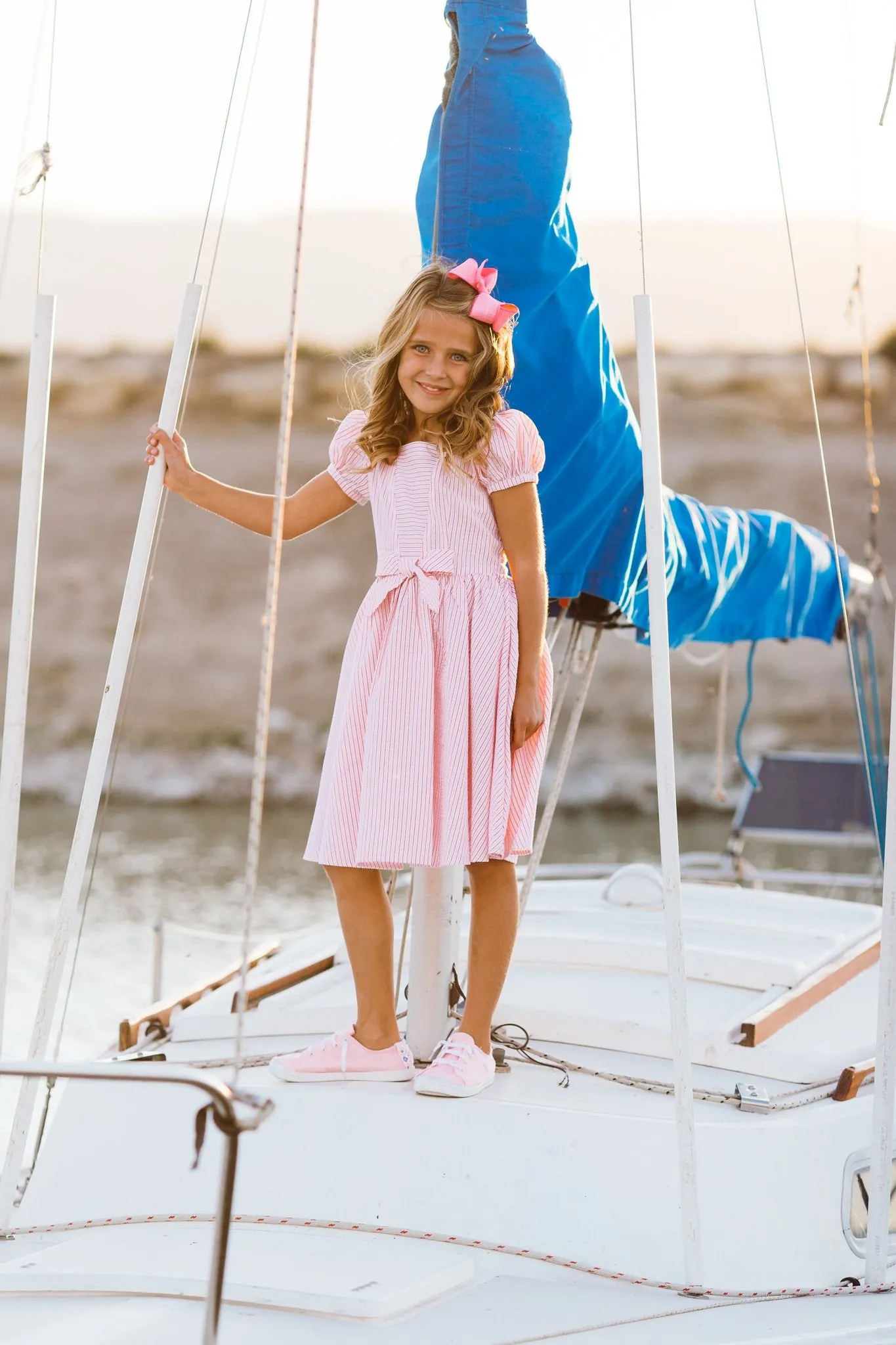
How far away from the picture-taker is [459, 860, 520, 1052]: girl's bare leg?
2.03m

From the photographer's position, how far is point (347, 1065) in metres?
2.01

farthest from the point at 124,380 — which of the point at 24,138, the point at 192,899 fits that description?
the point at 24,138

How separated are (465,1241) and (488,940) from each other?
41 cm

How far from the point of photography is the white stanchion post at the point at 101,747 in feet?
6.27

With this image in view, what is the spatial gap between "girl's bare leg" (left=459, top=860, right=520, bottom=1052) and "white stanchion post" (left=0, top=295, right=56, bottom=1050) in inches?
24.9

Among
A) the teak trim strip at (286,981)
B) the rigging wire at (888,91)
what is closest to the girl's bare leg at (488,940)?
the teak trim strip at (286,981)

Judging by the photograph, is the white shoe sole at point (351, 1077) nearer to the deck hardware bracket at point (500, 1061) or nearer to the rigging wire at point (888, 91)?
the deck hardware bracket at point (500, 1061)

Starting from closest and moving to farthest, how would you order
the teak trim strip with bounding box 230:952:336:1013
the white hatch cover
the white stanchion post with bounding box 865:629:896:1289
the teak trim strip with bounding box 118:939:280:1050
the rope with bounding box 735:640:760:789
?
the white hatch cover < the white stanchion post with bounding box 865:629:896:1289 < the teak trim strip with bounding box 118:939:280:1050 < the teak trim strip with bounding box 230:952:336:1013 < the rope with bounding box 735:640:760:789

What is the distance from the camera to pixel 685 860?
14.0 feet

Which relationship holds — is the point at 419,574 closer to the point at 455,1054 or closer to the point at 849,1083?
the point at 455,1054

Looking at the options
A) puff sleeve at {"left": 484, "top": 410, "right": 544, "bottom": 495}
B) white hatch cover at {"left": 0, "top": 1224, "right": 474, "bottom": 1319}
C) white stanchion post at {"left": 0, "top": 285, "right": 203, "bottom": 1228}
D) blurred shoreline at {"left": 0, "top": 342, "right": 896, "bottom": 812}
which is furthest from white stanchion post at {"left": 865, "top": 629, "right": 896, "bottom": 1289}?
blurred shoreline at {"left": 0, "top": 342, "right": 896, "bottom": 812}

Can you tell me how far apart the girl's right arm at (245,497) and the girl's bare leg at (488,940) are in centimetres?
55

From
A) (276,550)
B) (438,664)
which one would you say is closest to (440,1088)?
(438,664)

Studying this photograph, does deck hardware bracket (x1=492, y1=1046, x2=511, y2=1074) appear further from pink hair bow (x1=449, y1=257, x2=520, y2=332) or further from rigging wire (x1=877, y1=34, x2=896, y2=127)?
rigging wire (x1=877, y1=34, x2=896, y2=127)
